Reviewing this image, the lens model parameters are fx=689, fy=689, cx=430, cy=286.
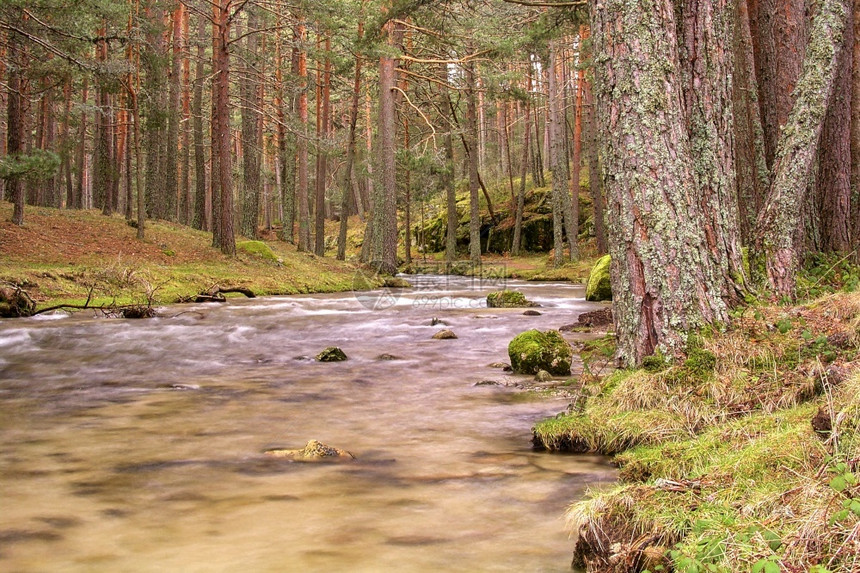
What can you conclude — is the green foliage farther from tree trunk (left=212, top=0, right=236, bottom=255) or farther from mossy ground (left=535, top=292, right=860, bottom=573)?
mossy ground (left=535, top=292, right=860, bottom=573)

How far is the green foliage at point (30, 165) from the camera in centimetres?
1330

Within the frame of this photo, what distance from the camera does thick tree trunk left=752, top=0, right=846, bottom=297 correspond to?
20.1ft

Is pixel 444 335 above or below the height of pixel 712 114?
below

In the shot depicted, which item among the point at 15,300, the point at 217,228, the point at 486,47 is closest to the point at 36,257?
the point at 15,300

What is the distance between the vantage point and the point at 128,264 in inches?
672

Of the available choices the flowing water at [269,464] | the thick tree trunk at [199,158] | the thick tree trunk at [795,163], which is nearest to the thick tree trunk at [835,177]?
the thick tree trunk at [795,163]

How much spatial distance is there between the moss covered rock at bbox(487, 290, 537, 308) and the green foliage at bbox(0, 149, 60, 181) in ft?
32.2

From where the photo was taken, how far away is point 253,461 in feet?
16.1

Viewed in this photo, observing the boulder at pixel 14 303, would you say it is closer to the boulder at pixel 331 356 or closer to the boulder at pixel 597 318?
the boulder at pixel 331 356

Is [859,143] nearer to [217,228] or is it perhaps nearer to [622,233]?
[622,233]

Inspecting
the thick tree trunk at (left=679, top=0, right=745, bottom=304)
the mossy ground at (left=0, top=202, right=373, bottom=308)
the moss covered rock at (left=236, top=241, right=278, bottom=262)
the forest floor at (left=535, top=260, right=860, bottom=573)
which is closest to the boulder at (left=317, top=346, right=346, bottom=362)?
the forest floor at (left=535, top=260, right=860, bottom=573)

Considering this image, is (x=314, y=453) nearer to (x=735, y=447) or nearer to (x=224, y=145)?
(x=735, y=447)

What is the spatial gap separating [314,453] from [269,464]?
32cm

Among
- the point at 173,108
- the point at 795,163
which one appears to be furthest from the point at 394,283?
the point at 795,163
